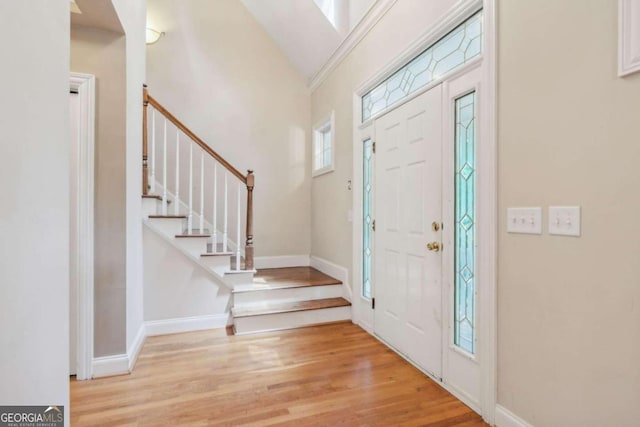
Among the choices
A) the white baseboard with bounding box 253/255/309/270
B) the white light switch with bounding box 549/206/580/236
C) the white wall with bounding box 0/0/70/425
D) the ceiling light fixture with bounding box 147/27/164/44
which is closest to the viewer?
the white wall with bounding box 0/0/70/425

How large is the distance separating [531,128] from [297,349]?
2.27m

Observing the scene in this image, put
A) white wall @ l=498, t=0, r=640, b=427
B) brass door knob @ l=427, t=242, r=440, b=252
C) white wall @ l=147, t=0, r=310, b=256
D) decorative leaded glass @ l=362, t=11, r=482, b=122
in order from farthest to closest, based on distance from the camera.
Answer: white wall @ l=147, t=0, r=310, b=256
brass door knob @ l=427, t=242, r=440, b=252
decorative leaded glass @ l=362, t=11, r=482, b=122
white wall @ l=498, t=0, r=640, b=427

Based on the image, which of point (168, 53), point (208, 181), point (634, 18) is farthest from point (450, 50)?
point (168, 53)

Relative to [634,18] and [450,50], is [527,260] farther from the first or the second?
[450,50]

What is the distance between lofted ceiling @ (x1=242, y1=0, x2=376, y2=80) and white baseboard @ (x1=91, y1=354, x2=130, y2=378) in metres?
3.53

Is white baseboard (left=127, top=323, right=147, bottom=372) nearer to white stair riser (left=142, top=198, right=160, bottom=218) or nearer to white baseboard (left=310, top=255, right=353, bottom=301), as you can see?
white stair riser (left=142, top=198, right=160, bottom=218)

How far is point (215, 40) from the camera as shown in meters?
4.28

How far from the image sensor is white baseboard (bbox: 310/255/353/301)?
133 inches

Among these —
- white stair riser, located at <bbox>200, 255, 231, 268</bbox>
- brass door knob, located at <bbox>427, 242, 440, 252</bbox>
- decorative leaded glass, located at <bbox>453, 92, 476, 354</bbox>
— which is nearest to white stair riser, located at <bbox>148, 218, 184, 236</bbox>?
white stair riser, located at <bbox>200, 255, 231, 268</bbox>

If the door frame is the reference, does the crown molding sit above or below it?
above

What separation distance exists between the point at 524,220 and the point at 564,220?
17cm

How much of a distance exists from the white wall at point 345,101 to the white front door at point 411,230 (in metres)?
0.51

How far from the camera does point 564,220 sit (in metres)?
1.34

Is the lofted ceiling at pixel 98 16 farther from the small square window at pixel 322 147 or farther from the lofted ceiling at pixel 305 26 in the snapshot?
the small square window at pixel 322 147
